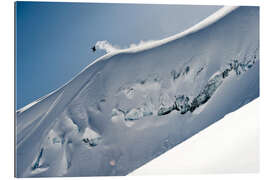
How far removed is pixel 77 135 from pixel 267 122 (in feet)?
7.00

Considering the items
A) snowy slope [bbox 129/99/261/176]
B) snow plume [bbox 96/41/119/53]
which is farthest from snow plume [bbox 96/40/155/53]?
snowy slope [bbox 129/99/261/176]

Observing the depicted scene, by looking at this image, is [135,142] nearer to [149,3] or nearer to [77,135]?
[77,135]

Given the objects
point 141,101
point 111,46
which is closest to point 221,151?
point 141,101

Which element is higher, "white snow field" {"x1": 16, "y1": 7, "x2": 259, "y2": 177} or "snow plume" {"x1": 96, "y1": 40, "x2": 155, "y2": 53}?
"snow plume" {"x1": 96, "y1": 40, "x2": 155, "y2": 53}

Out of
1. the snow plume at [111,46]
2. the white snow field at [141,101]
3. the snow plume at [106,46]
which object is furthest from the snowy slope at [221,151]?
the snow plume at [106,46]

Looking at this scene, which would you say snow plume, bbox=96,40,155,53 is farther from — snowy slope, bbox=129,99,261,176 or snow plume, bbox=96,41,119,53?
snowy slope, bbox=129,99,261,176

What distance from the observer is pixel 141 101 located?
14.2 feet

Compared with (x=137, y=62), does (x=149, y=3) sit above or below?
above

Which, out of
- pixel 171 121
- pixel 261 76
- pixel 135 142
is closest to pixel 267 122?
pixel 261 76

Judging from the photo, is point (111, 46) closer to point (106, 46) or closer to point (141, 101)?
point (106, 46)

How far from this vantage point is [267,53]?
4.68 m

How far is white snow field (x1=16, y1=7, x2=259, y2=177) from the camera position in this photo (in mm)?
4129
